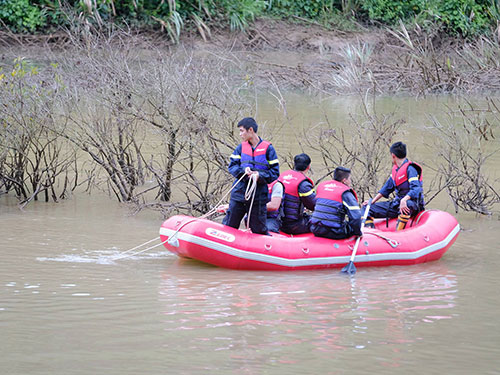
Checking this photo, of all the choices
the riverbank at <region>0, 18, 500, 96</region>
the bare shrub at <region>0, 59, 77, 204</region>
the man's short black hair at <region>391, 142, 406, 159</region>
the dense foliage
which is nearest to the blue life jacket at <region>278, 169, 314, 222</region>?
the man's short black hair at <region>391, 142, 406, 159</region>

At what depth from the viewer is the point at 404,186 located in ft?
29.8

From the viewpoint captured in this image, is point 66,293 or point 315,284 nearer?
point 66,293

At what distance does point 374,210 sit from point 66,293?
4.01 metres

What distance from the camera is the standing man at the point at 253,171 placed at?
7.94 m

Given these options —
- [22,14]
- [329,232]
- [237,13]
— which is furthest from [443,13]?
[329,232]

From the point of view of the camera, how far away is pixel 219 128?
10.4 meters

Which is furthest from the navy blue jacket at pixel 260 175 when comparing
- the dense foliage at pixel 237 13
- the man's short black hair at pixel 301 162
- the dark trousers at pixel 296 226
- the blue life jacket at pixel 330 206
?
the dense foliage at pixel 237 13

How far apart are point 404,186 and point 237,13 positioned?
1739 cm

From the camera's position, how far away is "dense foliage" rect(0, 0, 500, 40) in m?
22.9

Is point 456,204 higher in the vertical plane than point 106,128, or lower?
lower

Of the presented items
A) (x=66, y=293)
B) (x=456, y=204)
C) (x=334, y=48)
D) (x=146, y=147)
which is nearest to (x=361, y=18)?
(x=334, y=48)

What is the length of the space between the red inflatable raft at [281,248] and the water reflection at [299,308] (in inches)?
5.1

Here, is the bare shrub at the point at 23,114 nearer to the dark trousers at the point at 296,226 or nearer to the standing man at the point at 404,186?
the dark trousers at the point at 296,226

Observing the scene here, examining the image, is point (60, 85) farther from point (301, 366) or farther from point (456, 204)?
point (301, 366)
